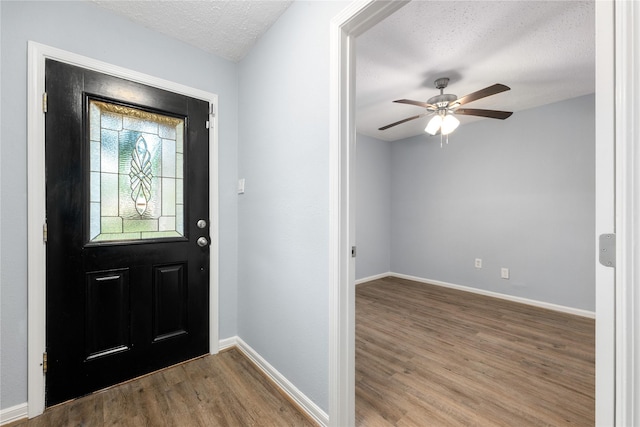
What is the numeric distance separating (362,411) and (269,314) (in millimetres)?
817

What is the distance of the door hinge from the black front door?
2134mm

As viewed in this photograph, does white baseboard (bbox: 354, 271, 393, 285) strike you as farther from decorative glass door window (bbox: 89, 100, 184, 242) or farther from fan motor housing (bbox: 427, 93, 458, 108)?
decorative glass door window (bbox: 89, 100, 184, 242)

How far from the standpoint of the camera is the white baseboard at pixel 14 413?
139 cm

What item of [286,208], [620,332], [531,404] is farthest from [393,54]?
[531,404]

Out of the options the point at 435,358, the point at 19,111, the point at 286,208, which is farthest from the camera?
the point at 435,358

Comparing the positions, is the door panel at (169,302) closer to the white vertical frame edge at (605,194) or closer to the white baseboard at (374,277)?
the white vertical frame edge at (605,194)

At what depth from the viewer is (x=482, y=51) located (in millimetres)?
2107

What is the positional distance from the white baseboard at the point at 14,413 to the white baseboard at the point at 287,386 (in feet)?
3.94

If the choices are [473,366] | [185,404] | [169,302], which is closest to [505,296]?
[473,366]

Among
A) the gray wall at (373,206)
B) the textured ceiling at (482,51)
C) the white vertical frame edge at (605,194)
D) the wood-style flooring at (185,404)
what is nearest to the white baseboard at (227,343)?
the wood-style flooring at (185,404)

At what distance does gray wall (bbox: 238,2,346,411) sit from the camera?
145cm

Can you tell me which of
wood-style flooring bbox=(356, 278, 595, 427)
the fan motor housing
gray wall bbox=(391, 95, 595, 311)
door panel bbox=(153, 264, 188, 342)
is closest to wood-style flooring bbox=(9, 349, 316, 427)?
door panel bbox=(153, 264, 188, 342)

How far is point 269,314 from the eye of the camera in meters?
1.87

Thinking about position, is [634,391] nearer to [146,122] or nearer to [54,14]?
[146,122]
